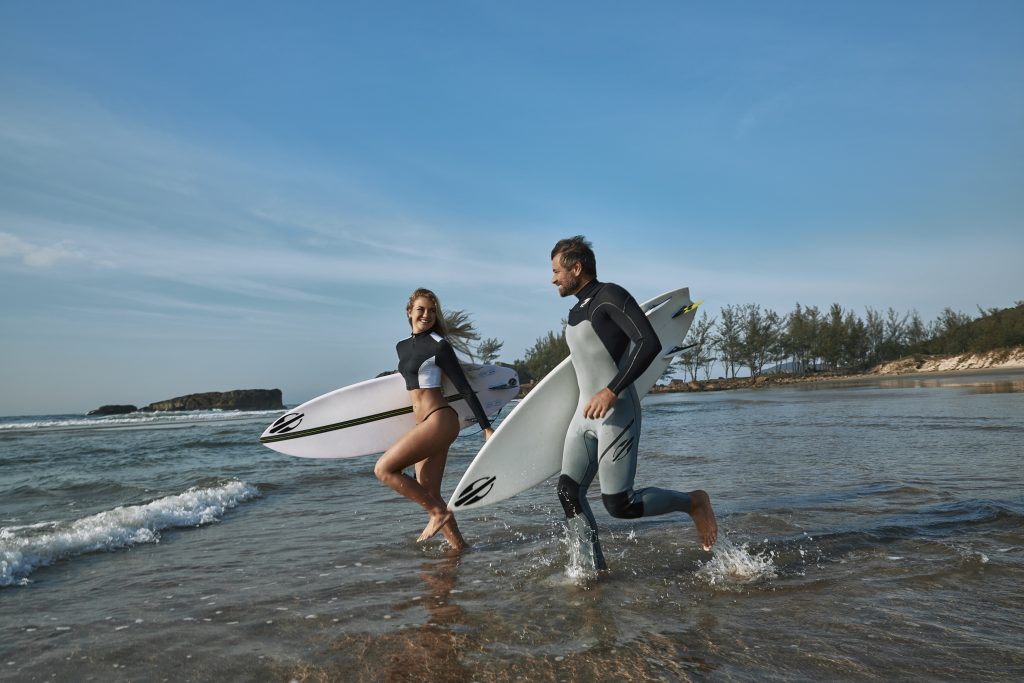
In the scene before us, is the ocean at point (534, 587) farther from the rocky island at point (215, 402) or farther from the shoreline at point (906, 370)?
the rocky island at point (215, 402)

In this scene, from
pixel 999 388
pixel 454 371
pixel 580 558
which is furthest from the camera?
pixel 999 388

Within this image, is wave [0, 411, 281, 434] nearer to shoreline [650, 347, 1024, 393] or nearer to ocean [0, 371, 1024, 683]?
ocean [0, 371, 1024, 683]

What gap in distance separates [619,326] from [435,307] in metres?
1.88

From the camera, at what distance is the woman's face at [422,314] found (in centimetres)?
530

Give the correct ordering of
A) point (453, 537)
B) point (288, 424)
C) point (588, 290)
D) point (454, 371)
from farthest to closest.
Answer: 1. point (288, 424)
2. point (453, 537)
3. point (454, 371)
4. point (588, 290)

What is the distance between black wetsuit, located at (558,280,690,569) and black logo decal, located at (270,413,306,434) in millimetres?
3423

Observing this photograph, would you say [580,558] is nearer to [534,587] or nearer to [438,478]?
[534,587]

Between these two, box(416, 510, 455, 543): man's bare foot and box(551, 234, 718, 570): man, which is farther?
box(416, 510, 455, 543): man's bare foot

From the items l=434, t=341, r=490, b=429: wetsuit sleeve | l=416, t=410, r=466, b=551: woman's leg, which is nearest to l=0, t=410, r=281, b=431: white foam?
l=416, t=410, r=466, b=551: woman's leg

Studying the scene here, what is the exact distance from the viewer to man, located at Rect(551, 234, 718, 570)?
157 inches

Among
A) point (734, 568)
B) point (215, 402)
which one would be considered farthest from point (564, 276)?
point (215, 402)

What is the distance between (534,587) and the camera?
163 inches

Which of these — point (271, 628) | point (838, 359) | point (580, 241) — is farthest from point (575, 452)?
point (838, 359)

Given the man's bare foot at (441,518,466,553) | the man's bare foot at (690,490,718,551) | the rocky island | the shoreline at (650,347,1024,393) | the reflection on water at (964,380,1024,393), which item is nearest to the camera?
the man's bare foot at (690,490,718,551)
